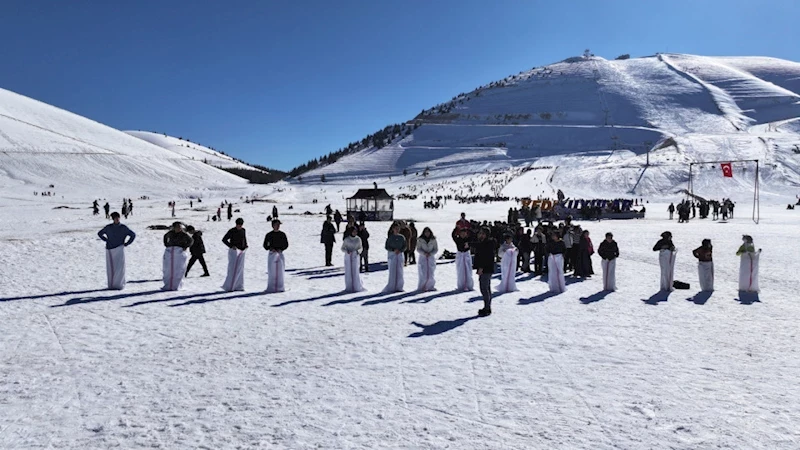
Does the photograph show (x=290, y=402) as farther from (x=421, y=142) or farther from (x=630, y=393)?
(x=421, y=142)

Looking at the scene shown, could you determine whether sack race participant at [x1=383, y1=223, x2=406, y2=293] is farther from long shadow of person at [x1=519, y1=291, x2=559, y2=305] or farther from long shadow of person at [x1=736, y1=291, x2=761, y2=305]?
long shadow of person at [x1=736, y1=291, x2=761, y2=305]

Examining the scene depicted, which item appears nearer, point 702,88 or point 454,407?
point 454,407

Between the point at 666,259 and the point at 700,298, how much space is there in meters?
0.98

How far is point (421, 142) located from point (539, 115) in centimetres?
3656

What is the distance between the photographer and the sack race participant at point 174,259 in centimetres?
1002

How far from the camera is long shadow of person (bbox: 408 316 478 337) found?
7.27 m

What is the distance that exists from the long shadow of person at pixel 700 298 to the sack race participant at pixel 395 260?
5334 millimetres

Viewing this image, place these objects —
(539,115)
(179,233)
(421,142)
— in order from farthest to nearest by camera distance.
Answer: (539,115) → (421,142) → (179,233)

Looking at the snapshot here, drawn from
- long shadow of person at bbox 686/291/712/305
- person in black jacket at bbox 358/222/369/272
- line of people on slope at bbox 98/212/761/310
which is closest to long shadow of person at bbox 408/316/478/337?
line of people on slope at bbox 98/212/761/310

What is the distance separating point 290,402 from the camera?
4.88 meters

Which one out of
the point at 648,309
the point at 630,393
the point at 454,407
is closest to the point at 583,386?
the point at 630,393

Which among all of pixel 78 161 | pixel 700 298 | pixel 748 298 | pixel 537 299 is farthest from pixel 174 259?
pixel 78 161

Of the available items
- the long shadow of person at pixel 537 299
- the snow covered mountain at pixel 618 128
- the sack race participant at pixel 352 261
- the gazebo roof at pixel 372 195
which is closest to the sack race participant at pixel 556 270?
the long shadow of person at pixel 537 299

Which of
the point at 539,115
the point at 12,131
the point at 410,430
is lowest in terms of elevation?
Result: the point at 410,430
